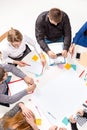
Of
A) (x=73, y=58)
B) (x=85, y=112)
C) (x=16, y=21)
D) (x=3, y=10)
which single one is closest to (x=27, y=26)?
(x=16, y=21)

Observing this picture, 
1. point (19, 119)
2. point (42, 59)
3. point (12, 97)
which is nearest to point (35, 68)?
point (42, 59)

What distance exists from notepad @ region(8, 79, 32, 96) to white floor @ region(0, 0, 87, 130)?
35.7 inches

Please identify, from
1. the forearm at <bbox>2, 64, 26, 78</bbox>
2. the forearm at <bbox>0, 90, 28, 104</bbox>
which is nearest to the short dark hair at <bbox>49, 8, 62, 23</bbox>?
the forearm at <bbox>2, 64, 26, 78</bbox>

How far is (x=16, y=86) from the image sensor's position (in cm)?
287

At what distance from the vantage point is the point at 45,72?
291cm

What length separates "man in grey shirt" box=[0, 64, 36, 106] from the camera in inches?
108

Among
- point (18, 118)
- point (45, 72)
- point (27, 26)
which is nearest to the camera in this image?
point (18, 118)

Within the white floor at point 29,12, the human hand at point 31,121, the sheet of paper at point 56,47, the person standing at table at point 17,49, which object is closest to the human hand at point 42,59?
the person standing at table at point 17,49

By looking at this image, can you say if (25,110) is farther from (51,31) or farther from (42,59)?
(51,31)

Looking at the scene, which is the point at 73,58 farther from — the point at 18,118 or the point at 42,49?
the point at 18,118

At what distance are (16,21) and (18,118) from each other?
165 cm

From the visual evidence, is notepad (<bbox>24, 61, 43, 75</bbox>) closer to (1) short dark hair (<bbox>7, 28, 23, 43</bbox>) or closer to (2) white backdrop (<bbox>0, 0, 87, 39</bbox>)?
(1) short dark hair (<bbox>7, 28, 23, 43</bbox>)

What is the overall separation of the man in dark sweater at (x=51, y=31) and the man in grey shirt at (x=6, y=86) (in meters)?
0.34

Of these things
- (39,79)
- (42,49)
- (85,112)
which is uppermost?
(42,49)
